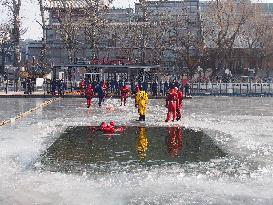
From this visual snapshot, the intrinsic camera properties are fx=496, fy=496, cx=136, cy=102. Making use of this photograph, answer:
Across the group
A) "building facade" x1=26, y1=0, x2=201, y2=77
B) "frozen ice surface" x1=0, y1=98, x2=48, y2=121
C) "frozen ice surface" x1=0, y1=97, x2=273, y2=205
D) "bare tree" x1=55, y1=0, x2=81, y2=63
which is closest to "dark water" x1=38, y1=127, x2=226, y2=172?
"frozen ice surface" x1=0, y1=97, x2=273, y2=205

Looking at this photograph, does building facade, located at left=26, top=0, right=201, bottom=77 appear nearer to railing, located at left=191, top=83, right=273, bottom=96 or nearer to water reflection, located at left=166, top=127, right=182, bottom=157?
railing, located at left=191, top=83, right=273, bottom=96

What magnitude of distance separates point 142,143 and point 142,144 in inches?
7.7

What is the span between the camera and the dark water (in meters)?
11.1

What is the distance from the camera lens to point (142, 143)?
47.3 feet

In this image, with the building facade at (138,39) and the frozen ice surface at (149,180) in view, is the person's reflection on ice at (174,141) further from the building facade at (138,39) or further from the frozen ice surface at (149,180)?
the building facade at (138,39)

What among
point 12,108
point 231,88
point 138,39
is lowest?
point 12,108

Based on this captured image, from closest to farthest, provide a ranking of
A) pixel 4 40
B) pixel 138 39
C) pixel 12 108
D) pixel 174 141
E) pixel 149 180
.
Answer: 1. pixel 149 180
2. pixel 174 141
3. pixel 12 108
4. pixel 138 39
5. pixel 4 40

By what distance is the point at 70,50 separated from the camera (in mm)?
56500

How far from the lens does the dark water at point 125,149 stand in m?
11.1

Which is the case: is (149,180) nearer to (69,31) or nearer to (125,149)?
(125,149)

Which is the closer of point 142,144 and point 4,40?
point 142,144

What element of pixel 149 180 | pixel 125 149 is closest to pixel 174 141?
pixel 125 149

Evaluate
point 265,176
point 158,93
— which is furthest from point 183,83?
point 265,176

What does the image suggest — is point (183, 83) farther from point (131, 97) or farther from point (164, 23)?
point (164, 23)
